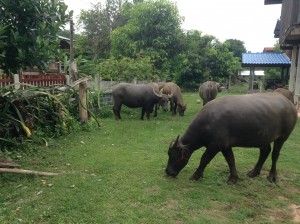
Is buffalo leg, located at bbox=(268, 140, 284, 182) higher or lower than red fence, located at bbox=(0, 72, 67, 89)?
lower

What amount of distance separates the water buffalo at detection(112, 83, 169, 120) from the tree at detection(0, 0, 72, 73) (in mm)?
6617

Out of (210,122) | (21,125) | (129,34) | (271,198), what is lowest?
(271,198)

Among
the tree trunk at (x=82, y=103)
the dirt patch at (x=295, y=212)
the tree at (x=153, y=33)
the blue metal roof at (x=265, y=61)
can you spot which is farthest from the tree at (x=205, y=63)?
the dirt patch at (x=295, y=212)

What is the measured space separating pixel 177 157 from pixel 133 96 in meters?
6.72

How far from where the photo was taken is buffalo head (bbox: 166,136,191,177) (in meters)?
5.22

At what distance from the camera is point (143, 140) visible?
8320mm

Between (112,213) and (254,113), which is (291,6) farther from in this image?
(112,213)

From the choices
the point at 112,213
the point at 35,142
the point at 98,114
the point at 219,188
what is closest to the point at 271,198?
the point at 219,188

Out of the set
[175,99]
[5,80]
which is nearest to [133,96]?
[175,99]

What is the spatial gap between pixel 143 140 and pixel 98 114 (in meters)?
4.33

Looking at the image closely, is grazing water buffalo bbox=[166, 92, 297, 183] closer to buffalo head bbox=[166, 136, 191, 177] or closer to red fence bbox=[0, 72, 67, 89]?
buffalo head bbox=[166, 136, 191, 177]

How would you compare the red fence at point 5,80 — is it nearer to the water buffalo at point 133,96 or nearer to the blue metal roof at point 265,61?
the water buffalo at point 133,96

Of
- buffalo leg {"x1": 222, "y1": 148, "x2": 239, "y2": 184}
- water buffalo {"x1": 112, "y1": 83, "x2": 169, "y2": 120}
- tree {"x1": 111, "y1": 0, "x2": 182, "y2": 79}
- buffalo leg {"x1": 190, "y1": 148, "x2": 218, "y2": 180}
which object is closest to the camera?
buffalo leg {"x1": 190, "y1": 148, "x2": 218, "y2": 180}

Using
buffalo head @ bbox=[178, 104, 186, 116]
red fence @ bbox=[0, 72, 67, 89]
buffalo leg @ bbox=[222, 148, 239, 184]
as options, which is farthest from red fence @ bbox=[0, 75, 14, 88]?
buffalo head @ bbox=[178, 104, 186, 116]
